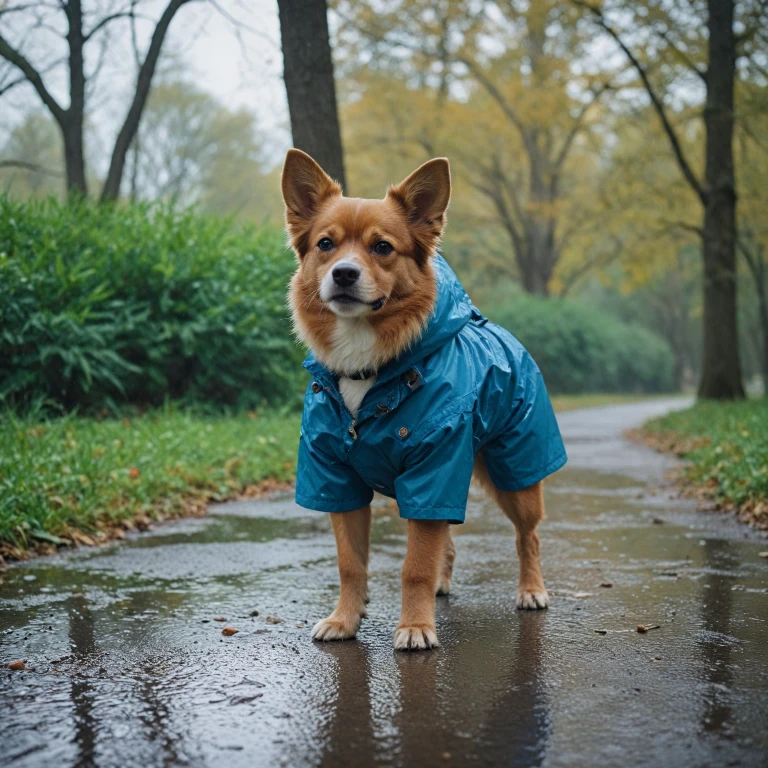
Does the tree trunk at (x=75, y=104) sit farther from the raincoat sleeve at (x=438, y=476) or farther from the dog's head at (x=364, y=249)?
the raincoat sleeve at (x=438, y=476)

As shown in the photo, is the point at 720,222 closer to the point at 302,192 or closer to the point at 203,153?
the point at 302,192

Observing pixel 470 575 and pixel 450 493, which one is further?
pixel 470 575

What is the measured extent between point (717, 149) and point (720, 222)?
4.52ft

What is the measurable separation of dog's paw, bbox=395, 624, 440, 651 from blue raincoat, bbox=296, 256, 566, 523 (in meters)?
0.46

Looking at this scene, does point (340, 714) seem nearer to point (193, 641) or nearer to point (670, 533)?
point (193, 641)

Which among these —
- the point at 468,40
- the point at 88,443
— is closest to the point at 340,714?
the point at 88,443

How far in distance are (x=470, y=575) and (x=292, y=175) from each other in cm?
251

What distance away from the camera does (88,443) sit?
7.62 meters

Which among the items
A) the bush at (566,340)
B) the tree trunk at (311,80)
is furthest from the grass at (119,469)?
the bush at (566,340)

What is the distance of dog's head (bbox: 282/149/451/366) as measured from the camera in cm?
377

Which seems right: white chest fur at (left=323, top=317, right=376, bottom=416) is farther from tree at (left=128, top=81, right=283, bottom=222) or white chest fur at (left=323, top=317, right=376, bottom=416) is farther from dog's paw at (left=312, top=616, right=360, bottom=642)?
tree at (left=128, top=81, right=283, bottom=222)

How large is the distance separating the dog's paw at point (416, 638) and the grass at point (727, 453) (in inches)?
145

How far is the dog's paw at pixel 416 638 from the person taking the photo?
3.55m

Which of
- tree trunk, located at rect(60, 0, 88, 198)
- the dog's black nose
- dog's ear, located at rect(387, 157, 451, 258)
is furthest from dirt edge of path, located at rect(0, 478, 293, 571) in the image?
tree trunk, located at rect(60, 0, 88, 198)
